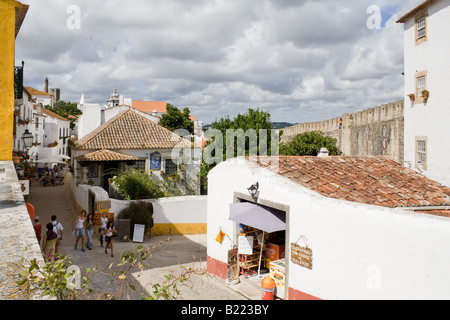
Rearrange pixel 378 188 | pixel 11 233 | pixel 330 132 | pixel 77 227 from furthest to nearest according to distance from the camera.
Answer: pixel 330 132, pixel 77 227, pixel 378 188, pixel 11 233

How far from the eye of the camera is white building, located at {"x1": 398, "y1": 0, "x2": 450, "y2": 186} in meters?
14.6

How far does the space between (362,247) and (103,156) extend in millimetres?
18824

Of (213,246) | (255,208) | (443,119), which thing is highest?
(443,119)

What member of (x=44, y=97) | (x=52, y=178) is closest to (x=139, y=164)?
(x=52, y=178)

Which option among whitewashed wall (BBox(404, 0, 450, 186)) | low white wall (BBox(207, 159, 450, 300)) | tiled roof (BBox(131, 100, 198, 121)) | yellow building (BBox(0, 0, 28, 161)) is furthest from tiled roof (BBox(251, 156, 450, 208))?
tiled roof (BBox(131, 100, 198, 121))

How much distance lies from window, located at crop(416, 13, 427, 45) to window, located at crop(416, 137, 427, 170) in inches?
180

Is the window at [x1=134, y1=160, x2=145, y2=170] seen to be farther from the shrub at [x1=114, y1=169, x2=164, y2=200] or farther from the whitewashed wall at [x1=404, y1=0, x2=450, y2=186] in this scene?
the whitewashed wall at [x1=404, y1=0, x2=450, y2=186]

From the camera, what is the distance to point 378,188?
33.0 ft

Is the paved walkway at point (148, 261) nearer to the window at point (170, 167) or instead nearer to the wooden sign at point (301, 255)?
the wooden sign at point (301, 255)

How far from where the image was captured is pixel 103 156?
22.2m

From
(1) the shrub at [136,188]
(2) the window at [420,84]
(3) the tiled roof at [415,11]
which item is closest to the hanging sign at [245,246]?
(1) the shrub at [136,188]

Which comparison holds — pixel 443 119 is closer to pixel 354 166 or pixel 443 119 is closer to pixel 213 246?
pixel 354 166
